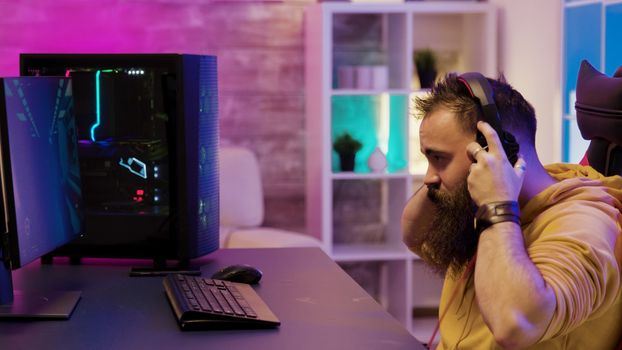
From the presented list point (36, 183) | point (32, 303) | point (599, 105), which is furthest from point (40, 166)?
point (599, 105)

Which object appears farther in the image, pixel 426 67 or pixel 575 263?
pixel 426 67

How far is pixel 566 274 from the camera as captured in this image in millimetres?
1670

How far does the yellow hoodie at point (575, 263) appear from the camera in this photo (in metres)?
1.67

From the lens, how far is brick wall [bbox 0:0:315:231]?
488 cm

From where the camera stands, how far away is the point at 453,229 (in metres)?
2.01

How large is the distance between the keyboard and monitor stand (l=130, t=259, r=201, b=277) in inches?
9.6

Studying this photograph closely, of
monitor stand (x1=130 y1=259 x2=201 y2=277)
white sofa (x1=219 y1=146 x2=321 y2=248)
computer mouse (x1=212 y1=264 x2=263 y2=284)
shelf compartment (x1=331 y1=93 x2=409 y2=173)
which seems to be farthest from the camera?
shelf compartment (x1=331 y1=93 x2=409 y2=173)

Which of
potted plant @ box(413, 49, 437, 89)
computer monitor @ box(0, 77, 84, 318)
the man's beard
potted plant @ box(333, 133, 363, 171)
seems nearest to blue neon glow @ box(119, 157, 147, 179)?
computer monitor @ box(0, 77, 84, 318)

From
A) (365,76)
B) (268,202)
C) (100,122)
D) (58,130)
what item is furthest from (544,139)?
(58,130)

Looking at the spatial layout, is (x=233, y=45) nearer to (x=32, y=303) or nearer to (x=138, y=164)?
(x=138, y=164)

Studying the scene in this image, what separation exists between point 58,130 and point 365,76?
275 cm

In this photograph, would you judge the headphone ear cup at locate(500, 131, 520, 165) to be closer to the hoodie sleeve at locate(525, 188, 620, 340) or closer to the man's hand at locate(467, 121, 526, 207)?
the man's hand at locate(467, 121, 526, 207)

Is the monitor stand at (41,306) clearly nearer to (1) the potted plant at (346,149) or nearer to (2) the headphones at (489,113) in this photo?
(2) the headphones at (489,113)

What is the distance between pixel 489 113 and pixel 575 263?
1.21 feet
